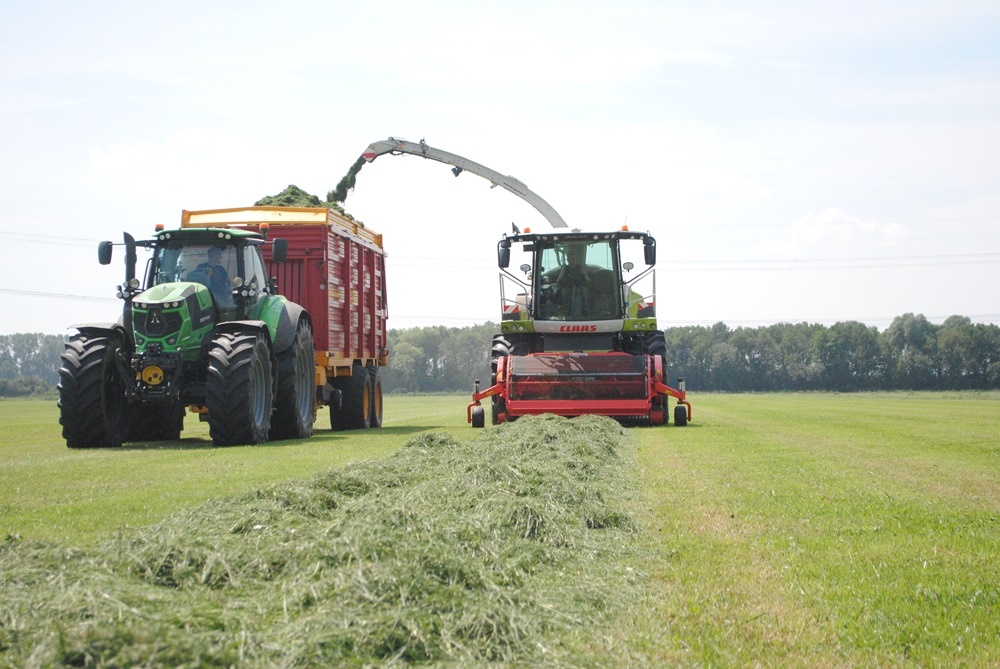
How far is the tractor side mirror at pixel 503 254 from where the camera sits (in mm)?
18812

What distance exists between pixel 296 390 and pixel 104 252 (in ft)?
10.9

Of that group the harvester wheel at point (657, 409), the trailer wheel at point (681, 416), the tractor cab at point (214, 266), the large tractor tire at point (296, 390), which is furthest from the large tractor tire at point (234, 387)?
the trailer wheel at point (681, 416)

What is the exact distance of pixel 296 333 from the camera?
49.4ft

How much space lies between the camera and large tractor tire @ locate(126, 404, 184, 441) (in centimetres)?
1484

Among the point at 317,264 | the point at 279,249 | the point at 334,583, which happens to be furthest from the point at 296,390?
the point at 334,583

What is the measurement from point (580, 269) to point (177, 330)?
805 centimetres

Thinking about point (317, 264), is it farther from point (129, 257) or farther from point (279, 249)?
point (129, 257)

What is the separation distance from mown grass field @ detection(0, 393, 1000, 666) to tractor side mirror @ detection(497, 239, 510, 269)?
6.54 meters

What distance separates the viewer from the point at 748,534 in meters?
6.25

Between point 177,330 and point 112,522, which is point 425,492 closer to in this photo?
point 112,522

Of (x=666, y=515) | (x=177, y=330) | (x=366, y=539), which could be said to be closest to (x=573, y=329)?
(x=177, y=330)

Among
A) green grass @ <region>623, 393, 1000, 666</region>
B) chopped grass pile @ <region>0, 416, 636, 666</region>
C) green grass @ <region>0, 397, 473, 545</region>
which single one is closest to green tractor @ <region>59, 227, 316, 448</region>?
green grass @ <region>0, 397, 473, 545</region>

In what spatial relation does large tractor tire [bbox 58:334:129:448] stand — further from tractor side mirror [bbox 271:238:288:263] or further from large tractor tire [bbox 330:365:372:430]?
large tractor tire [bbox 330:365:372:430]

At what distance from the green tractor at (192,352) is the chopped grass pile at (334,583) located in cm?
628
